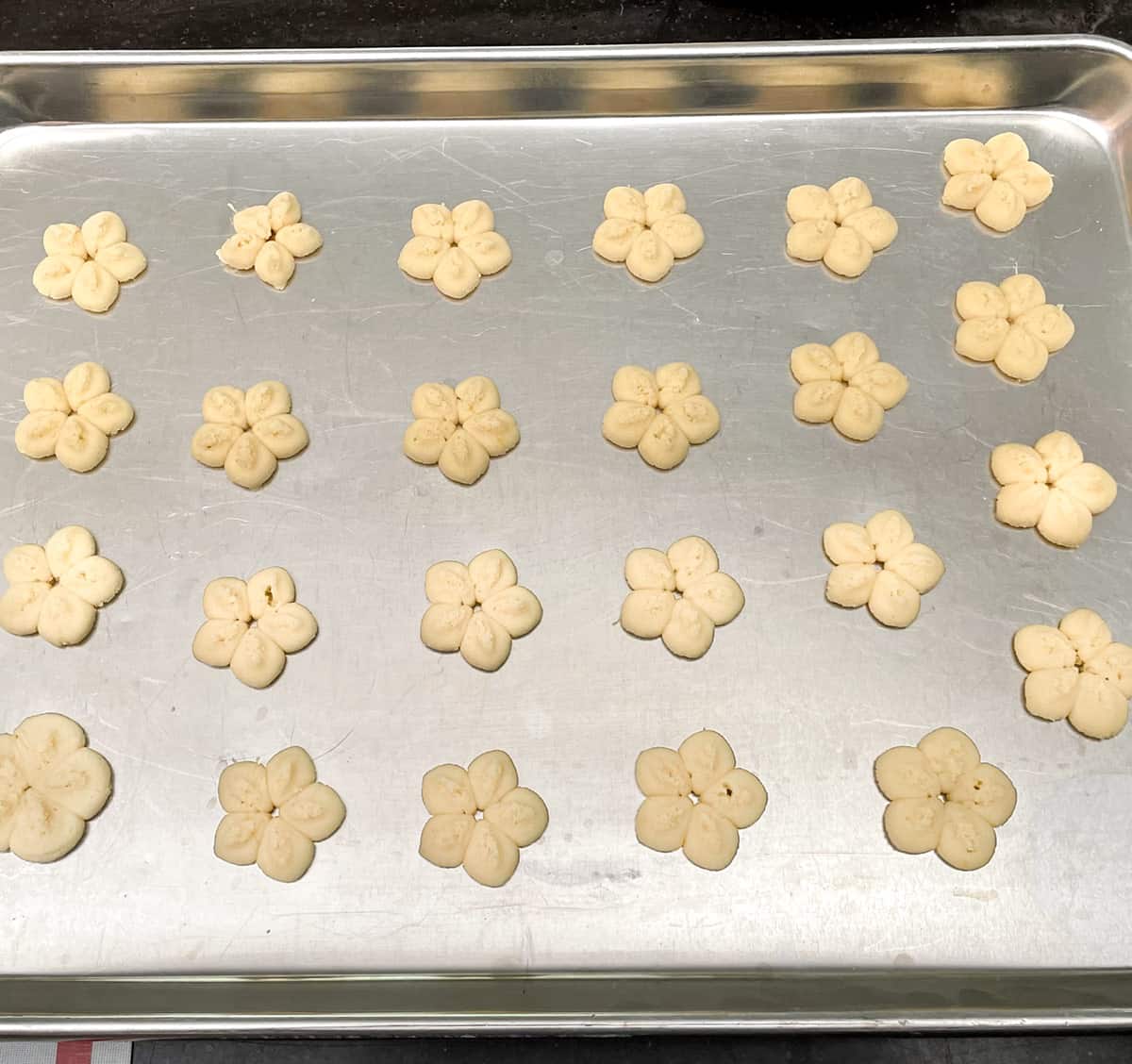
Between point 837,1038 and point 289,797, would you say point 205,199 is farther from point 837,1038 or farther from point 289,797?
point 837,1038

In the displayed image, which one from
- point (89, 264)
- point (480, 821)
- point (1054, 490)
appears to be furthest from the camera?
point (89, 264)

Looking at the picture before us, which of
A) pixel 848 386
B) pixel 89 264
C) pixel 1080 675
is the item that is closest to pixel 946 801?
pixel 1080 675

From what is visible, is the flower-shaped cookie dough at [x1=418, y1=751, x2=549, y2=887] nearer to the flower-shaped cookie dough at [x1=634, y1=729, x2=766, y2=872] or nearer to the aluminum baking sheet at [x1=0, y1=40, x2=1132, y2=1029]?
the aluminum baking sheet at [x1=0, y1=40, x2=1132, y2=1029]

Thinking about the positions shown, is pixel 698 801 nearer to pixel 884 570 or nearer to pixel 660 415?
pixel 884 570

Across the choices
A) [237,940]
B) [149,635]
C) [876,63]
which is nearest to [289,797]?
[237,940]

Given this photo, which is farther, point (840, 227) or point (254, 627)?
point (840, 227)

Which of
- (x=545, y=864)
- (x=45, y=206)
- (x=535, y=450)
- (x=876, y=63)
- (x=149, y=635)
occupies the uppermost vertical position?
(x=876, y=63)

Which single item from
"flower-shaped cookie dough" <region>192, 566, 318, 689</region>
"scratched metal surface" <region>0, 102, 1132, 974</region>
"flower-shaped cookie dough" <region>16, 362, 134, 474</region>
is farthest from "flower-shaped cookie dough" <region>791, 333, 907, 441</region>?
"flower-shaped cookie dough" <region>16, 362, 134, 474</region>
